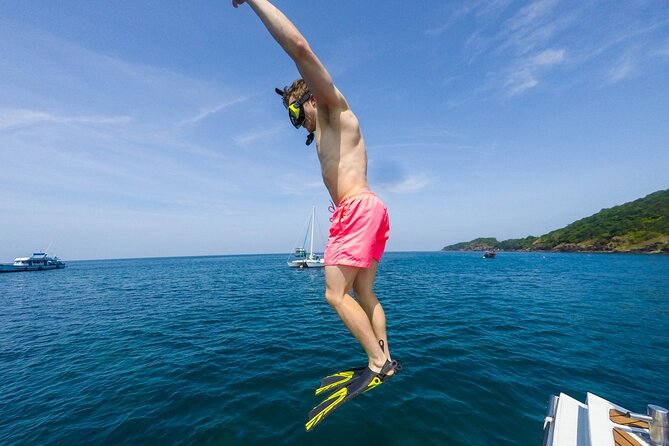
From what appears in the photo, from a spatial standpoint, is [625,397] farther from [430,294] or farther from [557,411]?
[430,294]

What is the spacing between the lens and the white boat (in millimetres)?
3051

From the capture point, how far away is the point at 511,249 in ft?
581

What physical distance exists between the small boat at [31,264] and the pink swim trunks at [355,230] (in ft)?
411

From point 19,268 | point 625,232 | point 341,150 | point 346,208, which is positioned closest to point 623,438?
point 346,208

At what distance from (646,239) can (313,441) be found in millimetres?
133656

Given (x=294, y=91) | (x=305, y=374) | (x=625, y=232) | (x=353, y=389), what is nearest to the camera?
(x=353, y=389)

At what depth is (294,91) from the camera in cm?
330

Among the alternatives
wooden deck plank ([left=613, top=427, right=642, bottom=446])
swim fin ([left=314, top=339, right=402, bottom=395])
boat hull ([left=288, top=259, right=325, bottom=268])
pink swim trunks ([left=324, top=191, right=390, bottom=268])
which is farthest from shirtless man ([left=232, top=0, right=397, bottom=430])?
boat hull ([left=288, top=259, right=325, bottom=268])

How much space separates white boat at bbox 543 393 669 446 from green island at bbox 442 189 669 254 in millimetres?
122277

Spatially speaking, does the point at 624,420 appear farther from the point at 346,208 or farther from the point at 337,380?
the point at 346,208

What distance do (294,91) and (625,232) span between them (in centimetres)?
14551

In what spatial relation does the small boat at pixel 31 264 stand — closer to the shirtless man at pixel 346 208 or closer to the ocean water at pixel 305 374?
the ocean water at pixel 305 374

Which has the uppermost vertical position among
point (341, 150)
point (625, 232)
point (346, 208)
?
point (625, 232)

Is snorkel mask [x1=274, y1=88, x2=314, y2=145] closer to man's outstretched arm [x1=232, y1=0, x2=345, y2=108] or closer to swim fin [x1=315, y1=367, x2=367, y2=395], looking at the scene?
man's outstretched arm [x1=232, y1=0, x2=345, y2=108]
